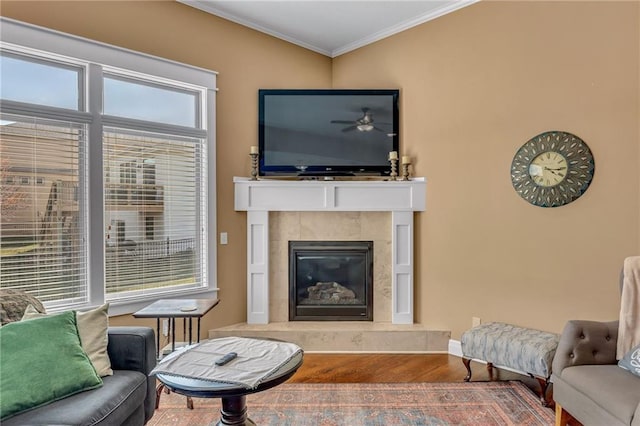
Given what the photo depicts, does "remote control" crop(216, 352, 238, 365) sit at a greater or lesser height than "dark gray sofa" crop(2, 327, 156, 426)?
greater

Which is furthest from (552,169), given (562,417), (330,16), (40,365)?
(40,365)

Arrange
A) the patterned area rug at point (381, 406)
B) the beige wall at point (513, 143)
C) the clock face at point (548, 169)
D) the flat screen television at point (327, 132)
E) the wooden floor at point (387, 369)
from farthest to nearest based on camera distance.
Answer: the flat screen television at point (327, 132) < the wooden floor at point (387, 369) < the clock face at point (548, 169) < the beige wall at point (513, 143) < the patterned area rug at point (381, 406)

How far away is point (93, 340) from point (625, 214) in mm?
3566

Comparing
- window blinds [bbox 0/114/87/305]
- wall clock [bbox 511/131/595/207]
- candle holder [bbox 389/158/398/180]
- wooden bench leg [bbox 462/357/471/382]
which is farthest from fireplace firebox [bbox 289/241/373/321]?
window blinds [bbox 0/114/87/305]

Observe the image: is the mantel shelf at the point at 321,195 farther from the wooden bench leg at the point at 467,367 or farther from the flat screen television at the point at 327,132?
the wooden bench leg at the point at 467,367

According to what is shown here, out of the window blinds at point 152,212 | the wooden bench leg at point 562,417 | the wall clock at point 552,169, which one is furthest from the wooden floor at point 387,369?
the wall clock at point 552,169

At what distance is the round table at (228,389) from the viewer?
1604mm

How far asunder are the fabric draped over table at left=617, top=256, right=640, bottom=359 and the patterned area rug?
0.68m

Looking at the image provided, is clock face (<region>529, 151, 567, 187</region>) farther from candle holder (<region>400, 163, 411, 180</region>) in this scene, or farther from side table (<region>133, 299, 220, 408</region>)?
side table (<region>133, 299, 220, 408</region>)

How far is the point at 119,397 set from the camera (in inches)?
71.7

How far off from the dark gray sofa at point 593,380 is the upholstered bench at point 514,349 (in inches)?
15.4

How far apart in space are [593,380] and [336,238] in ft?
8.05

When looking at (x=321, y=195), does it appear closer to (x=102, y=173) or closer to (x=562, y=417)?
(x=102, y=173)

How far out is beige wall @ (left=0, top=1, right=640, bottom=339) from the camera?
2828mm
